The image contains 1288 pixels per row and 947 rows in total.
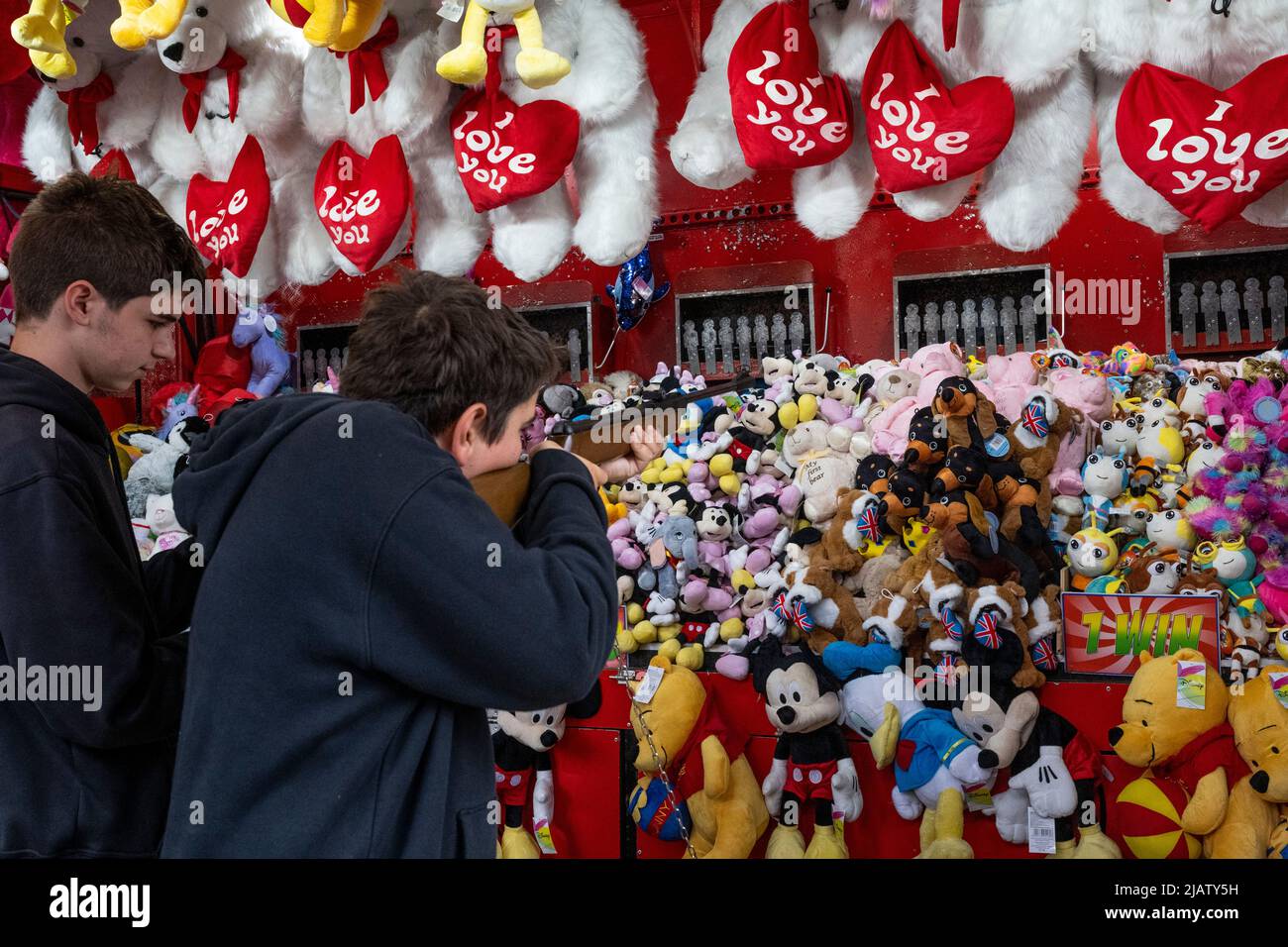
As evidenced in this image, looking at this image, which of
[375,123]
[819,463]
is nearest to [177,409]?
[375,123]

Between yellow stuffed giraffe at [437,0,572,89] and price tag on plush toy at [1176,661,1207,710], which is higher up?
yellow stuffed giraffe at [437,0,572,89]

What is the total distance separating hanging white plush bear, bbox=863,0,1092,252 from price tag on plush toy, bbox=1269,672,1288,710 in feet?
3.64

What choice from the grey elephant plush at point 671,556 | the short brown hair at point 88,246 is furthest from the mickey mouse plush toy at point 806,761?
the short brown hair at point 88,246

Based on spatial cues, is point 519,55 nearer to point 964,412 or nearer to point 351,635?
point 964,412

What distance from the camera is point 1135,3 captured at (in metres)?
2.41

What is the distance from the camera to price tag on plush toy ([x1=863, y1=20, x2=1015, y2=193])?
2525mm

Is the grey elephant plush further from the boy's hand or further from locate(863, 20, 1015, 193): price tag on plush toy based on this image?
the boy's hand

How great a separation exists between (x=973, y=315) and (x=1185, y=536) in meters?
1.44

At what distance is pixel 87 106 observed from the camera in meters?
3.55

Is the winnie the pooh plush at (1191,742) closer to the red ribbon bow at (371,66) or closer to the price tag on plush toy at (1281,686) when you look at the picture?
Answer: the price tag on plush toy at (1281,686)

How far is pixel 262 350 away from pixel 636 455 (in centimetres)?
332

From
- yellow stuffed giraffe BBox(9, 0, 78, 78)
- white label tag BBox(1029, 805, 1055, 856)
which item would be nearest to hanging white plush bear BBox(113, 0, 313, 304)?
yellow stuffed giraffe BBox(9, 0, 78, 78)
